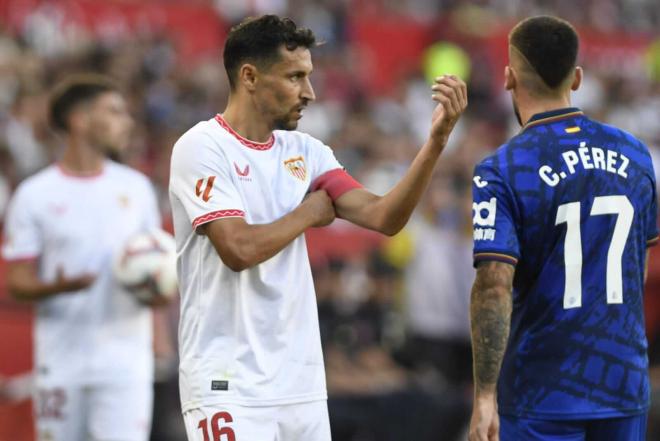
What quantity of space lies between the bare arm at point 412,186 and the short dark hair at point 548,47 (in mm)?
348

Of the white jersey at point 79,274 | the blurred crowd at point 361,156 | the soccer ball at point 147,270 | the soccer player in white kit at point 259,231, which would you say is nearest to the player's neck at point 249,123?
the soccer player in white kit at point 259,231

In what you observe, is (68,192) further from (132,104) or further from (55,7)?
(55,7)

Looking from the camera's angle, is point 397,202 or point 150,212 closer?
point 397,202

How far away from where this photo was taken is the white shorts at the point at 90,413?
7562 millimetres

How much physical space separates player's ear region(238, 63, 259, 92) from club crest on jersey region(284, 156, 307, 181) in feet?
1.19

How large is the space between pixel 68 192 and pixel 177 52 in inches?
316

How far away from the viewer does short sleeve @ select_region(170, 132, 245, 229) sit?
5191 millimetres

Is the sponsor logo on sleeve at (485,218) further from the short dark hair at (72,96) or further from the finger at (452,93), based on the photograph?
the short dark hair at (72,96)

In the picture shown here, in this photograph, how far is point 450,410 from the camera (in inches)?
425

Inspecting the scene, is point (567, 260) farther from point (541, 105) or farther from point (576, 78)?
point (576, 78)

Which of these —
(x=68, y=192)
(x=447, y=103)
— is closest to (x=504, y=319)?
(x=447, y=103)

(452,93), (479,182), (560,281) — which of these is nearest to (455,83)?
(452,93)

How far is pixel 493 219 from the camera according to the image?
5.05m

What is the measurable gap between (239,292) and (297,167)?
2.14ft
